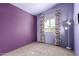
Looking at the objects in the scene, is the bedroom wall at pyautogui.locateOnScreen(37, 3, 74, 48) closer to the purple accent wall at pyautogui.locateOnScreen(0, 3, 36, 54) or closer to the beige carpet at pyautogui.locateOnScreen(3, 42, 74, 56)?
the beige carpet at pyautogui.locateOnScreen(3, 42, 74, 56)

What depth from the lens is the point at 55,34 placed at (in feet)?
8.79

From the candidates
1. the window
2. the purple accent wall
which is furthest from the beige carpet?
the window

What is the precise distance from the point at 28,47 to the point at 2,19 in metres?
1.03

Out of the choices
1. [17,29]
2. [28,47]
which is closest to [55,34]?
[28,47]

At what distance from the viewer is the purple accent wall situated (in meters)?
2.66

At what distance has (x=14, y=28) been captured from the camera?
2.98m

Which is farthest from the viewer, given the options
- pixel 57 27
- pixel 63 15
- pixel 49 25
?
pixel 63 15

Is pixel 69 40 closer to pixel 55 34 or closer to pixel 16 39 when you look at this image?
pixel 55 34

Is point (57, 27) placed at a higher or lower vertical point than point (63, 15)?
lower

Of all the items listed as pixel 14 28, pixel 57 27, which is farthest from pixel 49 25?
pixel 14 28

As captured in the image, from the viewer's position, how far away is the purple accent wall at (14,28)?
2.66m

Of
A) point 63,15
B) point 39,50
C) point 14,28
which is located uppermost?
point 63,15

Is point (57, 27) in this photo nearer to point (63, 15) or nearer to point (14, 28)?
point (63, 15)

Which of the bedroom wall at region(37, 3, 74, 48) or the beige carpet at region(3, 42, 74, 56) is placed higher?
the bedroom wall at region(37, 3, 74, 48)
